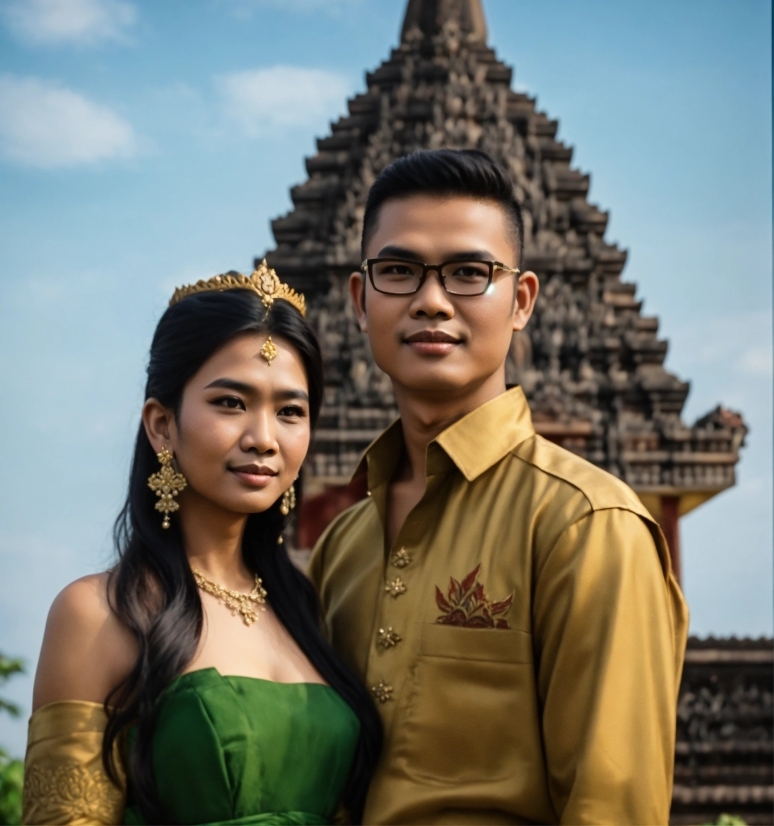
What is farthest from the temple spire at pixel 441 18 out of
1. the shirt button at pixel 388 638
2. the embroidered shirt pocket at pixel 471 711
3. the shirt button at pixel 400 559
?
the embroidered shirt pocket at pixel 471 711

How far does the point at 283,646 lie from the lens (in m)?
4.33

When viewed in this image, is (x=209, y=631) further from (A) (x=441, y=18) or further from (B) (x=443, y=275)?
(A) (x=441, y=18)

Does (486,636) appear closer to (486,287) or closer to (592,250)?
(486,287)

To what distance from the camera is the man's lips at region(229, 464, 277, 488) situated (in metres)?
4.17

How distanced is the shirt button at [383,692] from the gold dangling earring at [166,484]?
0.92 metres

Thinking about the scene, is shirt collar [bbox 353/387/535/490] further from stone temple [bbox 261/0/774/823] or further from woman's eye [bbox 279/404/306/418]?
stone temple [bbox 261/0/774/823]

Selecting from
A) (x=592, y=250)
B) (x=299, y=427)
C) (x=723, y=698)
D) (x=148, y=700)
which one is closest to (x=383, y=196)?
(x=299, y=427)

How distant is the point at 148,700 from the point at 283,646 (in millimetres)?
673

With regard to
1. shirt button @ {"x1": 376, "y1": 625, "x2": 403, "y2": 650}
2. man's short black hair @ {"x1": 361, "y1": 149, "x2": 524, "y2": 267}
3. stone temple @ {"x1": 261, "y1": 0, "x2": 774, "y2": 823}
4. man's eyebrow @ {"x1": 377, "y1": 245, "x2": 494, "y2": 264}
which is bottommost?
shirt button @ {"x1": 376, "y1": 625, "x2": 403, "y2": 650}

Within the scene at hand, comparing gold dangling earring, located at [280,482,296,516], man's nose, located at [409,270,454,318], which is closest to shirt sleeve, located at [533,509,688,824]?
man's nose, located at [409,270,454,318]

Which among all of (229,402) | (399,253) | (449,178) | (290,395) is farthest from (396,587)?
(449,178)

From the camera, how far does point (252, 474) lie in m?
4.18

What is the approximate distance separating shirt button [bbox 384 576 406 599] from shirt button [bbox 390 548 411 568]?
1.9 inches

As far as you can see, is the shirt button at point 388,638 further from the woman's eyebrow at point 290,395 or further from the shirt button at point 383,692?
the woman's eyebrow at point 290,395
